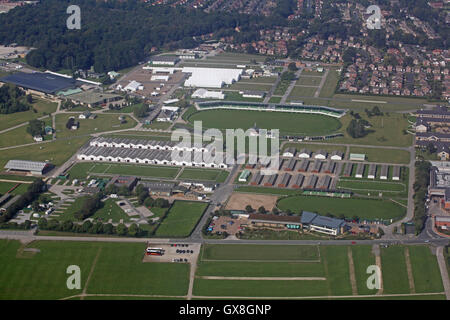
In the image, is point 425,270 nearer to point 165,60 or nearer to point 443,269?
point 443,269

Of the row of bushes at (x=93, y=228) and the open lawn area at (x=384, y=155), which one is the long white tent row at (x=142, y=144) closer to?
the open lawn area at (x=384, y=155)

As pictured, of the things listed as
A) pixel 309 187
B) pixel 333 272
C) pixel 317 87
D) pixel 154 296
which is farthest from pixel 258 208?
pixel 317 87

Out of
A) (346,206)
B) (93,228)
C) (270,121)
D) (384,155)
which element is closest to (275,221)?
(346,206)

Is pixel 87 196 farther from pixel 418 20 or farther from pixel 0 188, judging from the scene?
pixel 418 20

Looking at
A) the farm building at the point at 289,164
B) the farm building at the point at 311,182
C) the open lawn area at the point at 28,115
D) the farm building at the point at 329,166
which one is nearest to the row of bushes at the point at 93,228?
the farm building at the point at 311,182

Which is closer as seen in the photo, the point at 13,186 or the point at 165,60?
the point at 13,186

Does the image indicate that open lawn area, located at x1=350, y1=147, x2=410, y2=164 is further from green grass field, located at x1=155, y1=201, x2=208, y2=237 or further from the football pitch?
green grass field, located at x1=155, y1=201, x2=208, y2=237
